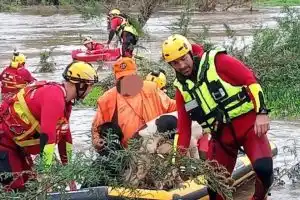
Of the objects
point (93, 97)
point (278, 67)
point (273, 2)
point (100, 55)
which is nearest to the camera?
point (278, 67)

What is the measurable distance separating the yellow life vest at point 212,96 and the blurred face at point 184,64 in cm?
9

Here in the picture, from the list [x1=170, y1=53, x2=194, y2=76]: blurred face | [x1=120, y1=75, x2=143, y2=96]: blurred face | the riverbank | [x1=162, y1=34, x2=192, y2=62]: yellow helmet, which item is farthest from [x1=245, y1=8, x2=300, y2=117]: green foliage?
the riverbank

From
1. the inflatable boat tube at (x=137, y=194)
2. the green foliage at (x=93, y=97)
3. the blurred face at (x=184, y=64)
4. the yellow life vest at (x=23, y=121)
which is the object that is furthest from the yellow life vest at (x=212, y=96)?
the green foliage at (x=93, y=97)

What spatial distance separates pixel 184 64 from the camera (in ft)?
20.3

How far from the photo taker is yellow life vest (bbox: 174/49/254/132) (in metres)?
6.25

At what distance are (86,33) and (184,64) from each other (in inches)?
974

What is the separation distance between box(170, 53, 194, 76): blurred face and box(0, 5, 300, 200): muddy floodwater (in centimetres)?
240

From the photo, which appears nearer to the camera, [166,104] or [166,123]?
[166,123]

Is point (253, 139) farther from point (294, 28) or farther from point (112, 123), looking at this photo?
point (294, 28)

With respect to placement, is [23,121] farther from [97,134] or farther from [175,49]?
[175,49]

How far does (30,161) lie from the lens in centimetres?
671

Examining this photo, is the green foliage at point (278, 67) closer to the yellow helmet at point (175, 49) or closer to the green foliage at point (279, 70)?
the green foliage at point (279, 70)

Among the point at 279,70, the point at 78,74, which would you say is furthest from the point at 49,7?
the point at 78,74

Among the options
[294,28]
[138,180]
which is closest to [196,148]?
[138,180]
